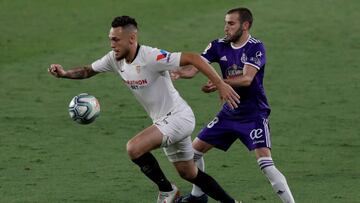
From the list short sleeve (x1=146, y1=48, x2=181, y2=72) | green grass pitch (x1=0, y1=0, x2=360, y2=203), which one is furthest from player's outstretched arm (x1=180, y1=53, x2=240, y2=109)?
green grass pitch (x1=0, y1=0, x2=360, y2=203)

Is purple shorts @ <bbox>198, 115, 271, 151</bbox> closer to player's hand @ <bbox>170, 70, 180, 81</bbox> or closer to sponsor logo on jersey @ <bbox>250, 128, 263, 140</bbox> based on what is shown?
sponsor logo on jersey @ <bbox>250, 128, 263, 140</bbox>

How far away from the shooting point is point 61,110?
1666 cm

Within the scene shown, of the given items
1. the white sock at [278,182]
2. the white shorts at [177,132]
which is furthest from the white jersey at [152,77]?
the white sock at [278,182]

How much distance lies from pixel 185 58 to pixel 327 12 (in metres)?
14.3

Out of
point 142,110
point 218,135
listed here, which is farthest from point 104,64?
point 142,110

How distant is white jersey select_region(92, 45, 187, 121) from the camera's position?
1032 centimetres

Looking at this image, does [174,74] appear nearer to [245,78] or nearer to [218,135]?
[245,78]

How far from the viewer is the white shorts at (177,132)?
410 inches

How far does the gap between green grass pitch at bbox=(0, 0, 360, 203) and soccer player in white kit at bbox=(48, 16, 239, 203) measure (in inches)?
33.0

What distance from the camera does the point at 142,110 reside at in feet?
54.7

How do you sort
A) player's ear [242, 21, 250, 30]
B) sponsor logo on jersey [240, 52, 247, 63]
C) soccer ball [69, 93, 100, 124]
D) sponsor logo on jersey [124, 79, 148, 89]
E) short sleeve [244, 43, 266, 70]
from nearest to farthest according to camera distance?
sponsor logo on jersey [124, 79, 148, 89] → soccer ball [69, 93, 100, 124] → short sleeve [244, 43, 266, 70] → sponsor logo on jersey [240, 52, 247, 63] → player's ear [242, 21, 250, 30]

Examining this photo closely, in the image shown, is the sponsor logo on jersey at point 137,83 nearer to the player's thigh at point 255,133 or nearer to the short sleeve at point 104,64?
the short sleeve at point 104,64

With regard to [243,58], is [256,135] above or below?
below

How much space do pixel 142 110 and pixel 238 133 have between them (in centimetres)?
576
